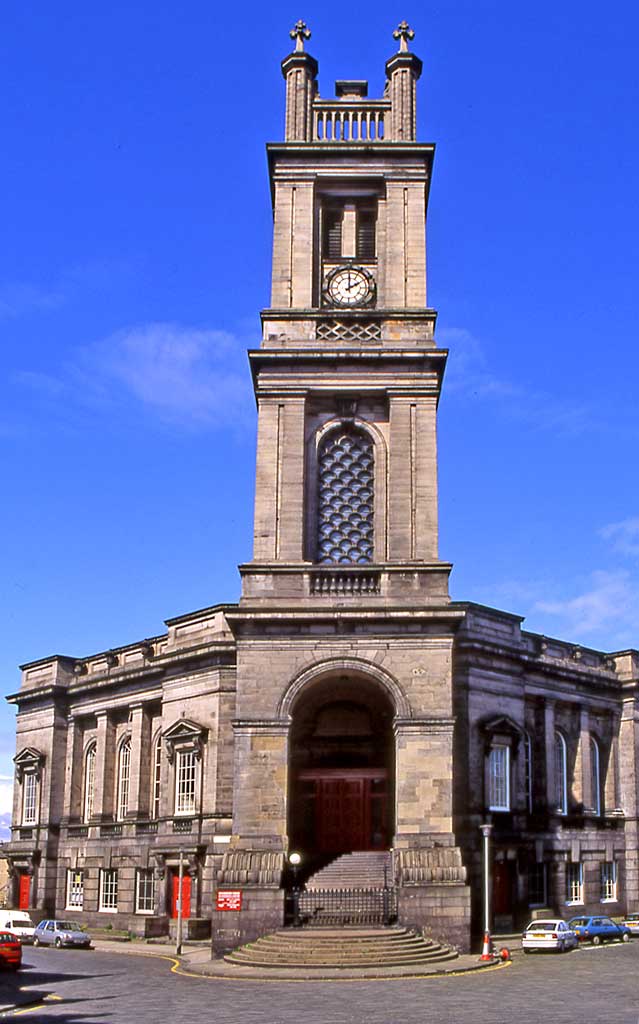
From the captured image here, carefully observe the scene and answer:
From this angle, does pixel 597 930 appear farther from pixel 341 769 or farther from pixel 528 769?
pixel 341 769

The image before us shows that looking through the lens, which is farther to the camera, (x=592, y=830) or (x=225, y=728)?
(x=592, y=830)

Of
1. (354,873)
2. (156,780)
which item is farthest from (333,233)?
(156,780)

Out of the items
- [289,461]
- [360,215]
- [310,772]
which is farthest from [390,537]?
[360,215]

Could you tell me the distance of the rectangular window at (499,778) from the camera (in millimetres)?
44312

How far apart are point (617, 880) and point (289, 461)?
78.7ft

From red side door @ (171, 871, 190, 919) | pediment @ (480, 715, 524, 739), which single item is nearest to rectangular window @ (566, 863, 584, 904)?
pediment @ (480, 715, 524, 739)

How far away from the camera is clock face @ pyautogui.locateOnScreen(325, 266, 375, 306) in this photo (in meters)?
42.7

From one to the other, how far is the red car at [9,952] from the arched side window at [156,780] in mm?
15148

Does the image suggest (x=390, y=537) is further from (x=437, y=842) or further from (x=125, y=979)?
(x=125, y=979)

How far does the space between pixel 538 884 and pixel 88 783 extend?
66.8 ft

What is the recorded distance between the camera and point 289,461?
3981 cm

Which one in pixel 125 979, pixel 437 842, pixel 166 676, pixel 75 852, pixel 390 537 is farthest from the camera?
pixel 75 852

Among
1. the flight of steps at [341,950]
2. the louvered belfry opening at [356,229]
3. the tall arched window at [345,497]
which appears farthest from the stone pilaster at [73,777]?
the louvered belfry opening at [356,229]

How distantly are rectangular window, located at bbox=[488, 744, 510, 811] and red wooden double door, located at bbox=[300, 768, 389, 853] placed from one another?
6199 mm
